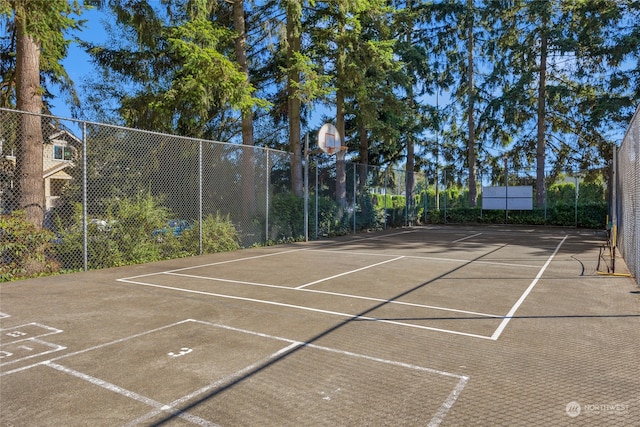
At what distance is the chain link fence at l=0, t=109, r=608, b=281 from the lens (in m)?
8.29

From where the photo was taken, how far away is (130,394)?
10.2 feet

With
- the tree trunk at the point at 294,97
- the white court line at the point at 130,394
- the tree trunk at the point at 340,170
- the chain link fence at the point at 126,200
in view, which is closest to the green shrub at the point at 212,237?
the chain link fence at the point at 126,200

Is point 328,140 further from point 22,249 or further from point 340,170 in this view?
point 22,249

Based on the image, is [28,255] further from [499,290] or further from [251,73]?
[251,73]

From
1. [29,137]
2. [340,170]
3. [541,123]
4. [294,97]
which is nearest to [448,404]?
[29,137]

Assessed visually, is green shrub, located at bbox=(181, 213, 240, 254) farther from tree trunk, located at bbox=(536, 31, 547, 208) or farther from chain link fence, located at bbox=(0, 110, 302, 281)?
tree trunk, located at bbox=(536, 31, 547, 208)

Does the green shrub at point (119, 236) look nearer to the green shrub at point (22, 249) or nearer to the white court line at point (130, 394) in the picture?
the green shrub at point (22, 249)

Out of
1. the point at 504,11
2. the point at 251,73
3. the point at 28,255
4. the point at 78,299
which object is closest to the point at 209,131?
the point at 251,73

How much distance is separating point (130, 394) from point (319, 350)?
1644mm

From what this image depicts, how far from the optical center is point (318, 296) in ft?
20.5

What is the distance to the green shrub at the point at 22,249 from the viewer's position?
7.29 m

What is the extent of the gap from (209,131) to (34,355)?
16.9 meters

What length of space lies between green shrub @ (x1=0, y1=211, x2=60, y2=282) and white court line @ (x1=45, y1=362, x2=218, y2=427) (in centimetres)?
475

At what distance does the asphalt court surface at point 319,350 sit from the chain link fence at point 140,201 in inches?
42.1
